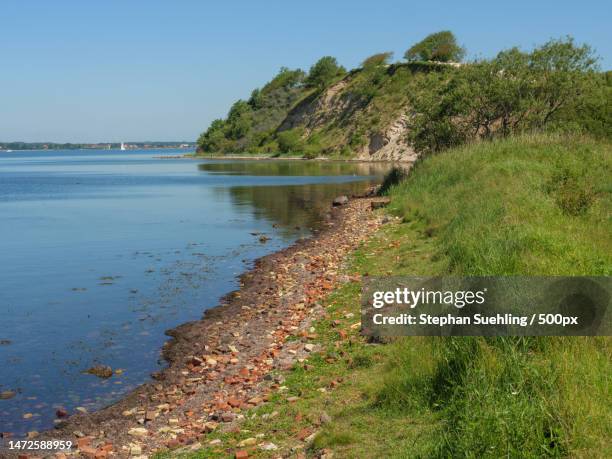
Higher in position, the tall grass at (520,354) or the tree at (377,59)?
the tree at (377,59)

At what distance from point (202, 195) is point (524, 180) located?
3781 cm

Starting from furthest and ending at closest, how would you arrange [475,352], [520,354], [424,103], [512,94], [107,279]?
[424,103]
[512,94]
[107,279]
[475,352]
[520,354]

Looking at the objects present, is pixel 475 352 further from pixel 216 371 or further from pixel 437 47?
pixel 437 47

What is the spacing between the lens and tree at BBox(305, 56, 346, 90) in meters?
158

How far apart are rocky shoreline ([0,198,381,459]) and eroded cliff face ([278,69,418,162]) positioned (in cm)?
8666

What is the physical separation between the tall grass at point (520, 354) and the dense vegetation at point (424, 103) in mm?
17759

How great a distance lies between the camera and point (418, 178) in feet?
101

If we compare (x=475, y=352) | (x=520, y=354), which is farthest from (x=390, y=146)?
(x=520, y=354)

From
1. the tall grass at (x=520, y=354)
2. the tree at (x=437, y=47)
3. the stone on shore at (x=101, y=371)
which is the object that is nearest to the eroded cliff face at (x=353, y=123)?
the tree at (x=437, y=47)

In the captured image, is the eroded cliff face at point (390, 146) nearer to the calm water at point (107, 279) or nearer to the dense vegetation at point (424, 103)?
the dense vegetation at point (424, 103)

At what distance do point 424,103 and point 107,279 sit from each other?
2686 cm

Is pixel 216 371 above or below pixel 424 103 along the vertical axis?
below

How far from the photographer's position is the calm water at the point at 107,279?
11977mm

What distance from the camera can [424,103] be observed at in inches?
1607
